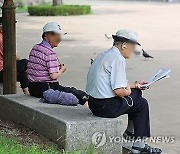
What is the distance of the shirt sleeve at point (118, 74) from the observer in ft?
17.9

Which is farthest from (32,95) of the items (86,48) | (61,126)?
(86,48)

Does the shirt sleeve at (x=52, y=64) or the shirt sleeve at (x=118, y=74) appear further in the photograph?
the shirt sleeve at (x=52, y=64)

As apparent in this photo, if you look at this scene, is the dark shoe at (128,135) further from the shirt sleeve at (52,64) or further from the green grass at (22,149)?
the shirt sleeve at (52,64)

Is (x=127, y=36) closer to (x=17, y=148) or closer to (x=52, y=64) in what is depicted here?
(x=52, y=64)

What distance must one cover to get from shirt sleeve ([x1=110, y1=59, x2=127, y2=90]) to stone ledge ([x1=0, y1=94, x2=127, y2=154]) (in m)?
0.37

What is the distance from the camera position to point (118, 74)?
5449 millimetres

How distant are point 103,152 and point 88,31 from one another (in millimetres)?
17458

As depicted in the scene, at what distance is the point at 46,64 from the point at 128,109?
1292mm

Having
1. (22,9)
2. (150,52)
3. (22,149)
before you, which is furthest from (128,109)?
(22,9)

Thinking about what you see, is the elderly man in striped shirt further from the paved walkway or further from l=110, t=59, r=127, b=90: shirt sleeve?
the paved walkway

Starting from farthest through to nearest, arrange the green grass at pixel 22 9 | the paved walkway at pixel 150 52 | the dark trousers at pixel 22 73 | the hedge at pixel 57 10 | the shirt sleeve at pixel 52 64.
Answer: the green grass at pixel 22 9
the hedge at pixel 57 10
the dark trousers at pixel 22 73
the paved walkway at pixel 150 52
the shirt sleeve at pixel 52 64

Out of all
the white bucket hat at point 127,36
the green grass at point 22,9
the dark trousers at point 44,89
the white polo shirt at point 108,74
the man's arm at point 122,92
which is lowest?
the green grass at point 22,9

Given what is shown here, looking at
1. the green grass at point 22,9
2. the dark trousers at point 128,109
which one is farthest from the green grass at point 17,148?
the green grass at point 22,9

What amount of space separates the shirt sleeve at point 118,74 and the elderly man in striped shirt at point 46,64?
109 cm
